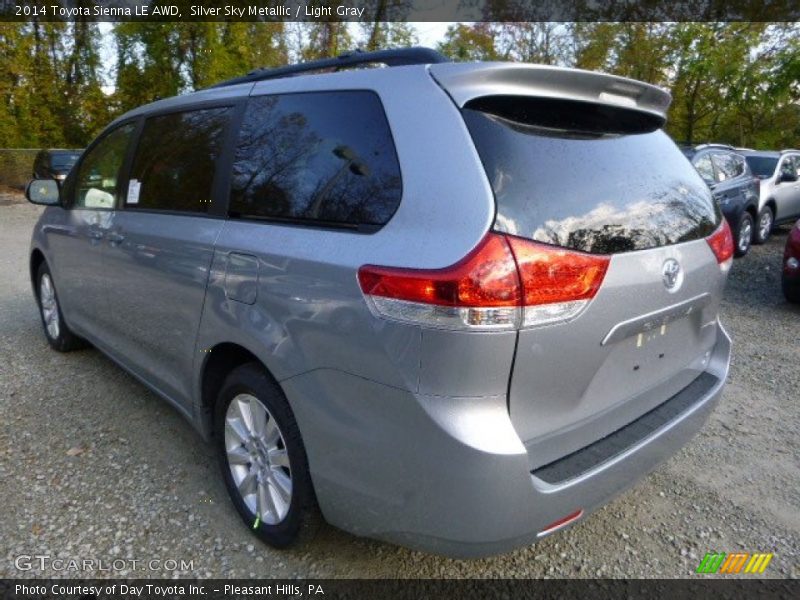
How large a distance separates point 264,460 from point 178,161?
154 centimetres

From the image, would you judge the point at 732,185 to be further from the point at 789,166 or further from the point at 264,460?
the point at 264,460

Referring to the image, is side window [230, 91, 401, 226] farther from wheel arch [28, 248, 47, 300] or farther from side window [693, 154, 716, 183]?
side window [693, 154, 716, 183]

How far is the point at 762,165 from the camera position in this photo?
10.3 m

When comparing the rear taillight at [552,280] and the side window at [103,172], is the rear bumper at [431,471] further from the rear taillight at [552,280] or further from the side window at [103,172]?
the side window at [103,172]

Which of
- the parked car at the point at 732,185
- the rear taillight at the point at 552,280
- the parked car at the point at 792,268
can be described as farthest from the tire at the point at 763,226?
the rear taillight at the point at 552,280

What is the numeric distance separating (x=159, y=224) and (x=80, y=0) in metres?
24.9

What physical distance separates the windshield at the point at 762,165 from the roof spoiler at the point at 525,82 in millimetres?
9603

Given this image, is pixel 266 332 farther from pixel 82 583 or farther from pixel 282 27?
pixel 282 27

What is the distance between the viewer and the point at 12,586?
2.18 m

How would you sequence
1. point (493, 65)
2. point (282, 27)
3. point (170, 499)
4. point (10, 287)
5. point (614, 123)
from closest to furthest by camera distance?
point (493, 65) → point (614, 123) → point (170, 499) → point (10, 287) → point (282, 27)

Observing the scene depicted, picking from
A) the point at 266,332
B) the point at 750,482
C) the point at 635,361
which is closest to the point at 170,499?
the point at 266,332

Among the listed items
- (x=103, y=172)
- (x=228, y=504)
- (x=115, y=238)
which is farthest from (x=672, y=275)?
(x=103, y=172)

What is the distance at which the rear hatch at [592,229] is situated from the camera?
171cm

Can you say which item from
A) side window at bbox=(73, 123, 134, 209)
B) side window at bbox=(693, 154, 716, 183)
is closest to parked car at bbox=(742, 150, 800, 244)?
side window at bbox=(693, 154, 716, 183)
